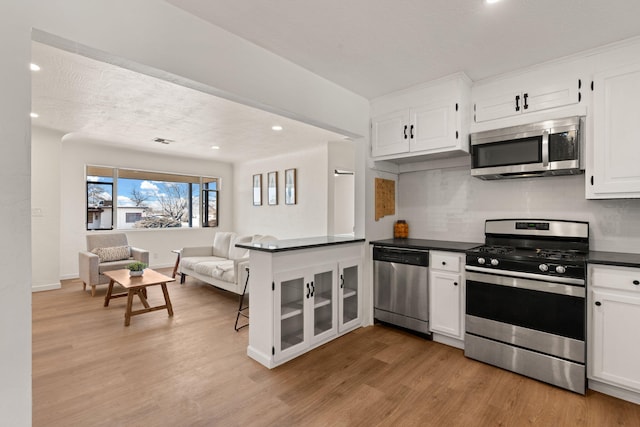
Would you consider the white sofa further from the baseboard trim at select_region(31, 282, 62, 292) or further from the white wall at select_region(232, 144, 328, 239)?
the baseboard trim at select_region(31, 282, 62, 292)

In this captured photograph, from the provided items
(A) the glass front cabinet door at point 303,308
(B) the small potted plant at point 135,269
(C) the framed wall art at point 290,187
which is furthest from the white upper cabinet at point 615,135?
(C) the framed wall art at point 290,187

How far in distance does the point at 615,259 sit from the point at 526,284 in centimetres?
56

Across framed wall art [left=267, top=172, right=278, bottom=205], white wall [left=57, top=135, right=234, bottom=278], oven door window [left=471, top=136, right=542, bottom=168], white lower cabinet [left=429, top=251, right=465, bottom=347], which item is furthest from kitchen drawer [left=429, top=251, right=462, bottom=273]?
white wall [left=57, top=135, right=234, bottom=278]

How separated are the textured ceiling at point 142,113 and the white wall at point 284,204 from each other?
1.47ft

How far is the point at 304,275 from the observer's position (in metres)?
2.71

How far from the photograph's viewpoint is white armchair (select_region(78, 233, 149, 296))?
461cm

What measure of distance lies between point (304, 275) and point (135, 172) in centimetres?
555

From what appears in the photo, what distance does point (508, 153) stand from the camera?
2705 millimetres

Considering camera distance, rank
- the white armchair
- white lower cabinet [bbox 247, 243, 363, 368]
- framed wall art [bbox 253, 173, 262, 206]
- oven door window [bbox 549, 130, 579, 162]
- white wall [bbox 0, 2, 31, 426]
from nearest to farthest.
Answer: white wall [bbox 0, 2, 31, 426], oven door window [bbox 549, 130, 579, 162], white lower cabinet [bbox 247, 243, 363, 368], the white armchair, framed wall art [bbox 253, 173, 262, 206]

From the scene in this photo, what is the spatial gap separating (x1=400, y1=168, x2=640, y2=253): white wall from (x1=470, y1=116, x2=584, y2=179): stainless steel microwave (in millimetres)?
177

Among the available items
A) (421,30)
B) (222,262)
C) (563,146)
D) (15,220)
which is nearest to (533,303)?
(563,146)

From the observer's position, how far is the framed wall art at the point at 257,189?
7395 mm

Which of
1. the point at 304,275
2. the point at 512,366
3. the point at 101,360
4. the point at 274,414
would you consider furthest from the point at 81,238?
the point at 512,366

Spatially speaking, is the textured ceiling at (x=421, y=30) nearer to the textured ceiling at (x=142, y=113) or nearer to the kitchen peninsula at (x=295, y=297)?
the textured ceiling at (x=142, y=113)
